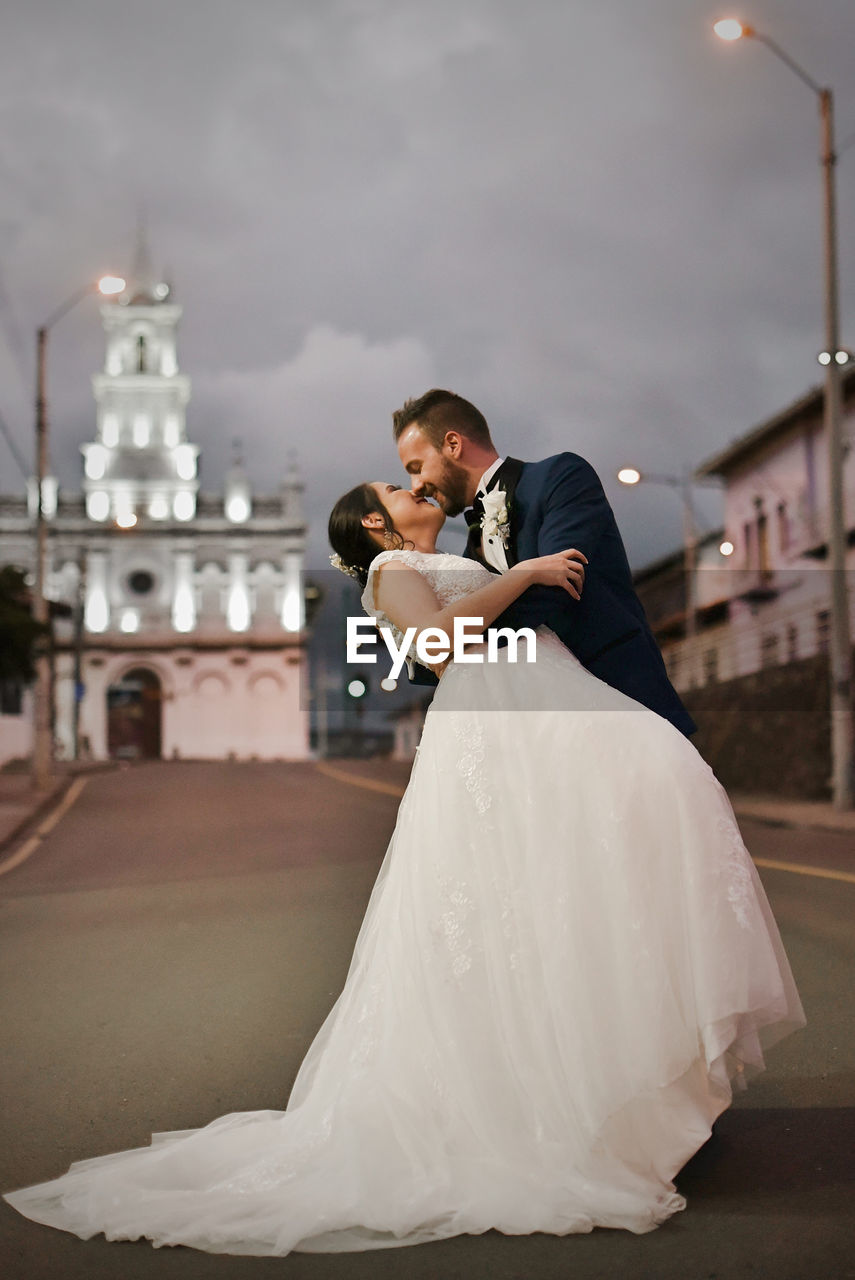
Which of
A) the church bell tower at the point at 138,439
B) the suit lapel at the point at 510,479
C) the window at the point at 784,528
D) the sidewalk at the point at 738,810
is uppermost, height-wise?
the church bell tower at the point at 138,439

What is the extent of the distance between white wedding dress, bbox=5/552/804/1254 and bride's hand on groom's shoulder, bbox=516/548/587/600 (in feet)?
0.80

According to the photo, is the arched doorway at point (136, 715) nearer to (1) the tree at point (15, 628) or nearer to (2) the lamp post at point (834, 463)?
(1) the tree at point (15, 628)

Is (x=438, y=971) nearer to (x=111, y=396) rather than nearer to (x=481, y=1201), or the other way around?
(x=481, y=1201)

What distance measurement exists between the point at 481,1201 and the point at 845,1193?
956mm

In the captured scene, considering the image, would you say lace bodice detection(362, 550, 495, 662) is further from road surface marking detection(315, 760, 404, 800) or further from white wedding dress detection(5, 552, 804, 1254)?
road surface marking detection(315, 760, 404, 800)

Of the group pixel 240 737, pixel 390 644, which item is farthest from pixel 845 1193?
pixel 240 737

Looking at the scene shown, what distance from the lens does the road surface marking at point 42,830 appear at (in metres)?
14.9

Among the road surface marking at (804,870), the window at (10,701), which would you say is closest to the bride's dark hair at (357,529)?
the road surface marking at (804,870)

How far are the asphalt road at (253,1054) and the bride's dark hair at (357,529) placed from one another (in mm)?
1857

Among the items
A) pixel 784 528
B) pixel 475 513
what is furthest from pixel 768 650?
pixel 475 513

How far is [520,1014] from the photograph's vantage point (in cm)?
358

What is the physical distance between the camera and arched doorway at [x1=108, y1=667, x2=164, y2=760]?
77125mm

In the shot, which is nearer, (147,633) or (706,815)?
(706,815)

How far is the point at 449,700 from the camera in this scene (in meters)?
3.91
